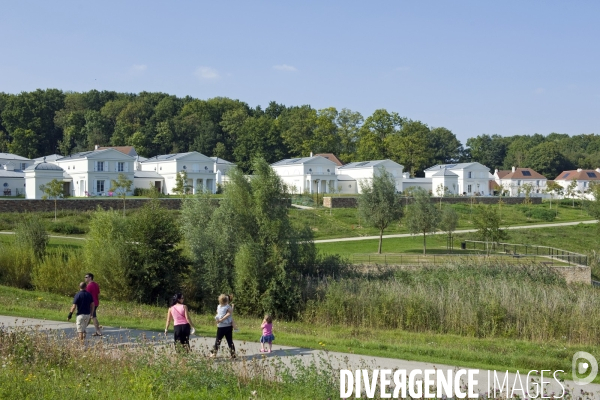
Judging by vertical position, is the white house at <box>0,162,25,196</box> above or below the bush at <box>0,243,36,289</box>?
above

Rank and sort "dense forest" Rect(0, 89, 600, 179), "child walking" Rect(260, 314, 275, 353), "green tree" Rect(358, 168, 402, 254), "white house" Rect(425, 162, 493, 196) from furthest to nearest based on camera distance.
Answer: "dense forest" Rect(0, 89, 600, 179) → "white house" Rect(425, 162, 493, 196) → "green tree" Rect(358, 168, 402, 254) → "child walking" Rect(260, 314, 275, 353)

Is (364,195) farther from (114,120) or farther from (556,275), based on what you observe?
(114,120)

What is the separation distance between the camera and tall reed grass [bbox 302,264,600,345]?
1722cm

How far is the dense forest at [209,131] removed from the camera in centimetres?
9044

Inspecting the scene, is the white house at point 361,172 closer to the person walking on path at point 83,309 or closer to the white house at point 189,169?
the white house at point 189,169

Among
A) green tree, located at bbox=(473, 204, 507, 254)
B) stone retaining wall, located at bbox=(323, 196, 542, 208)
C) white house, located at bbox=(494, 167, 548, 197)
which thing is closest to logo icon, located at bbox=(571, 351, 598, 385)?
green tree, located at bbox=(473, 204, 507, 254)

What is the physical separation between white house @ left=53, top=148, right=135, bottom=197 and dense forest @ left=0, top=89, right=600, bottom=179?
73.0 ft

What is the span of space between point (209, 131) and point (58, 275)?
240ft

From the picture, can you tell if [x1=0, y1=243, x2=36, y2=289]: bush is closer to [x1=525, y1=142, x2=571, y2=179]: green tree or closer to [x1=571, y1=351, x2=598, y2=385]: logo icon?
[x1=571, y1=351, x2=598, y2=385]: logo icon

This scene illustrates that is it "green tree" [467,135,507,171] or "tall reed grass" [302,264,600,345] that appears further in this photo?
"green tree" [467,135,507,171]

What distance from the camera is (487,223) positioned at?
3731cm

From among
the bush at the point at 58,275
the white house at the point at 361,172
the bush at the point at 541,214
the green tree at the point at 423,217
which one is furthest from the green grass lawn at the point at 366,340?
the white house at the point at 361,172

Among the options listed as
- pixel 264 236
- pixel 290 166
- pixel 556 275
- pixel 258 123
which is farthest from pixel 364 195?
pixel 258 123

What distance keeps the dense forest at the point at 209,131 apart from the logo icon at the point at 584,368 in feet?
242
